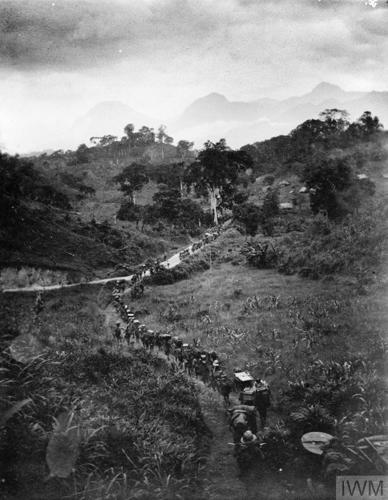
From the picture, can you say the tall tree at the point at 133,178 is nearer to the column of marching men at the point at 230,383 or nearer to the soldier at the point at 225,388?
the column of marching men at the point at 230,383

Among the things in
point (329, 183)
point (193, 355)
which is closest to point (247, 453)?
point (193, 355)

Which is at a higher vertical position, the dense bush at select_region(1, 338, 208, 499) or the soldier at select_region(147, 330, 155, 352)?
the dense bush at select_region(1, 338, 208, 499)

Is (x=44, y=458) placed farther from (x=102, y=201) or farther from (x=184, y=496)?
(x=102, y=201)

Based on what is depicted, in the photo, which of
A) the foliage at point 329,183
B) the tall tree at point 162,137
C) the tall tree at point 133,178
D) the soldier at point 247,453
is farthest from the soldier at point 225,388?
the tall tree at point 162,137

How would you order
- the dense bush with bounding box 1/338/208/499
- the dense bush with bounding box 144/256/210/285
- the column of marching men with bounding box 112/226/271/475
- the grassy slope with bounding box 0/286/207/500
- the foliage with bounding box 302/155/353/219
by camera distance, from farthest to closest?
the foliage with bounding box 302/155/353/219
the dense bush with bounding box 144/256/210/285
the column of marching men with bounding box 112/226/271/475
the dense bush with bounding box 1/338/208/499
the grassy slope with bounding box 0/286/207/500

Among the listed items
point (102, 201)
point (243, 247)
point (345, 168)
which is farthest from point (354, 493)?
point (102, 201)

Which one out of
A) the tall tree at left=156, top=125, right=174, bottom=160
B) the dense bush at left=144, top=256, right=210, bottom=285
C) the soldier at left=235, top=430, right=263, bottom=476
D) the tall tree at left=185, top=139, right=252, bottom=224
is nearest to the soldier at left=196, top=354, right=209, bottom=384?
the soldier at left=235, top=430, right=263, bottom=476

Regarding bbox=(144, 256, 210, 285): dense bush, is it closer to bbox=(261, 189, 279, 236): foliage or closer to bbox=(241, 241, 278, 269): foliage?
bbox=(241, 241, 278, 269): foliage

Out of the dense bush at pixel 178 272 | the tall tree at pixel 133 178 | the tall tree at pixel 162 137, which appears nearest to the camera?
the dense bush at pixel 178 272
